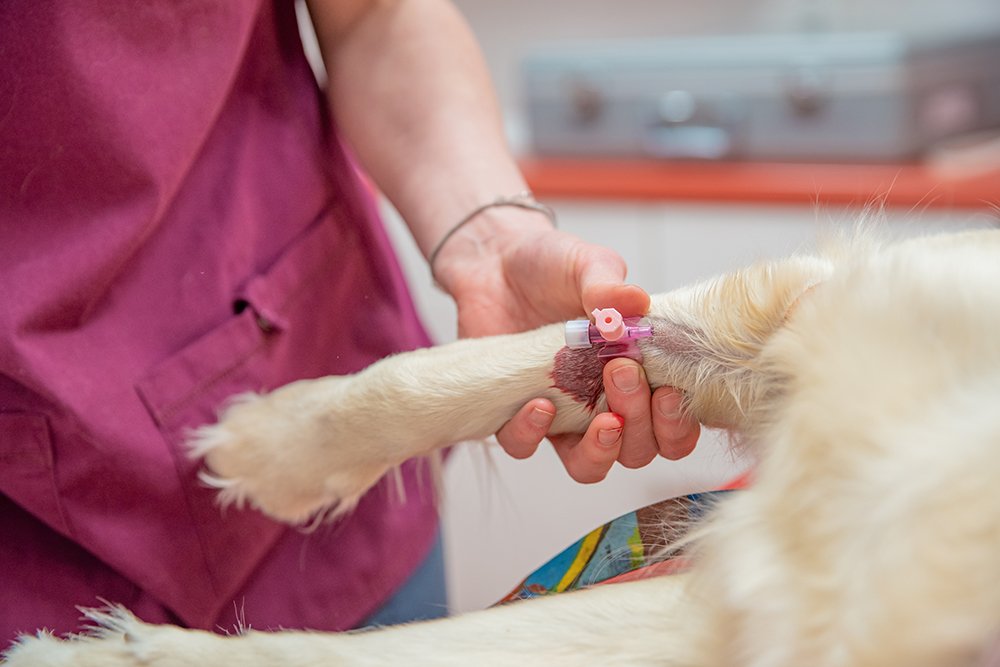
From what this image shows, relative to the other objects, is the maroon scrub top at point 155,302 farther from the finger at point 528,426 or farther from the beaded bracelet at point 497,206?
the finger at point 528,426

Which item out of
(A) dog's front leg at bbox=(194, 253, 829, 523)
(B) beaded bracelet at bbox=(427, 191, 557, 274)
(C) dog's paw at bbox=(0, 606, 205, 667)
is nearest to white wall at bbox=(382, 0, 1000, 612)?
(B) beaded bracelet at bbox=(427, 191, 557, 274)

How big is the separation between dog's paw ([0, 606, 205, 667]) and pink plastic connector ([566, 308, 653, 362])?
12.0 inches

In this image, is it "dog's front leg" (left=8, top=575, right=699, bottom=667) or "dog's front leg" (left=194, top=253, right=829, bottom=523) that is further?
"dog's front leg" (left=194, top=253, right=829, bottom=523)

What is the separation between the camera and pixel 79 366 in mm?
701

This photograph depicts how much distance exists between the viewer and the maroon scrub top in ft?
2.26

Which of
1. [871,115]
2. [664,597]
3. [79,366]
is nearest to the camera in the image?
[664,597]

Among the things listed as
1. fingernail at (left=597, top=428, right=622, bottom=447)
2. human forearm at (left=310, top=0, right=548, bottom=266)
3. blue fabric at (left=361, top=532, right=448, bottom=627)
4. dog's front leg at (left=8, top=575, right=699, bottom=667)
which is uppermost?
human forearm at (left=310, top=0, right=548, bottom=266)

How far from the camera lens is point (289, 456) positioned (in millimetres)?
805

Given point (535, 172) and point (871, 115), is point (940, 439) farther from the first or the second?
point (535, 172)

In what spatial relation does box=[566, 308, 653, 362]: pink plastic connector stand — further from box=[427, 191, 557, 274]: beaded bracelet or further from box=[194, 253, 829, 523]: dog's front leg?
box=[427, 191, 557, 274]: beaded bracelet

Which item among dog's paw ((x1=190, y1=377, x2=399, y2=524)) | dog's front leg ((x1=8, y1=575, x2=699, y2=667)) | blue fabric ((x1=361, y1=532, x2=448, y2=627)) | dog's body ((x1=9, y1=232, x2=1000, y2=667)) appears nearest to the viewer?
dog's body ((x1=9, y1=232, x2=1000, y2=667))

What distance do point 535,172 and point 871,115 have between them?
640 millimetres

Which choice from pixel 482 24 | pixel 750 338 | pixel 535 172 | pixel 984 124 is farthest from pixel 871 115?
pixel 750 338

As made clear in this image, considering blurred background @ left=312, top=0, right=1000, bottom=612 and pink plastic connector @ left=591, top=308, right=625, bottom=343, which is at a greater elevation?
pink plastic connector @ left=591, top=308, right=625, bottom=343
